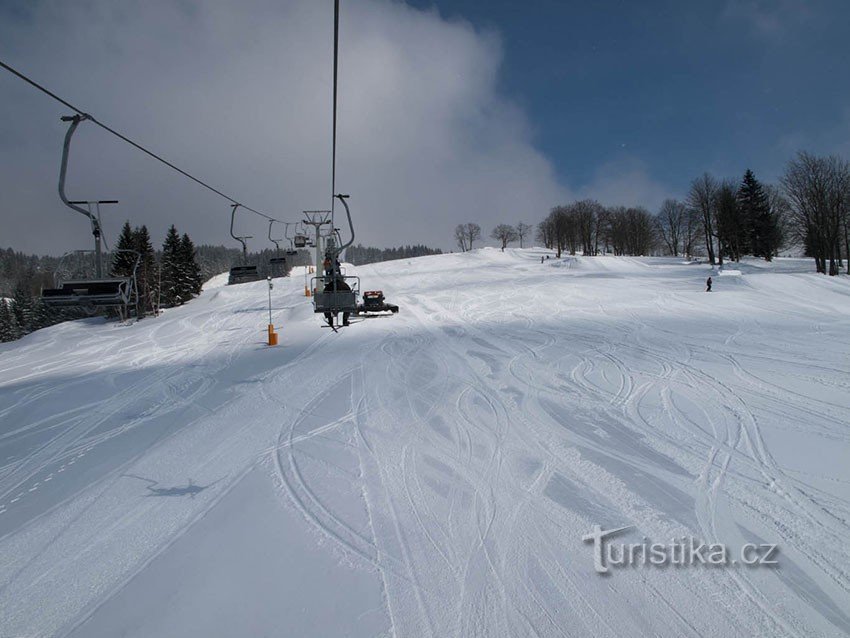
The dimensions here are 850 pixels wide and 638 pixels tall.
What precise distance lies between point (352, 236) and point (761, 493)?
38.2 ft

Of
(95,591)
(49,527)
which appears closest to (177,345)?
(49,527)

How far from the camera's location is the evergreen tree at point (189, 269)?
50.2 metres

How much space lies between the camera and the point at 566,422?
757cm

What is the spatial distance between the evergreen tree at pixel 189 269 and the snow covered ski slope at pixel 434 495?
139 ft

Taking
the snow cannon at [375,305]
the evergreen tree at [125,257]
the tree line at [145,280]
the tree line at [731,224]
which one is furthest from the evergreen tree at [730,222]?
the evergreen tree at [125,257]

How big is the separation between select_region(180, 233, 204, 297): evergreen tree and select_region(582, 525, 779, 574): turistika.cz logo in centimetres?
5707

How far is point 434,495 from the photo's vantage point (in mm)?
5227

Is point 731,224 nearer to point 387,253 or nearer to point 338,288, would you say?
point 338,288

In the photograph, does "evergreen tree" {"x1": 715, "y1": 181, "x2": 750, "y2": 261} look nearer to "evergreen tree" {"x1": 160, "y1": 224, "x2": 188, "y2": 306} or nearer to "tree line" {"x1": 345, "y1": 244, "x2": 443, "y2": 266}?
"evergreen tree" {"x1": 160, "y1": 224, "x2": 188, "y2": 306}

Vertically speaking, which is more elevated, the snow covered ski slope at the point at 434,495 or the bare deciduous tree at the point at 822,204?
the bare deciduous tree at the point at 822,204

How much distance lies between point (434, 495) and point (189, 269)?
56.7m

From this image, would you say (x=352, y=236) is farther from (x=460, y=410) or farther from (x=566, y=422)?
(x=566, y=422)

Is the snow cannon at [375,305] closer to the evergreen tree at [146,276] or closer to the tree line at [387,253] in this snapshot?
the evergreen tree at [146,276]

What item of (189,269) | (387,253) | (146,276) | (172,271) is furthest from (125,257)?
(387,253)
